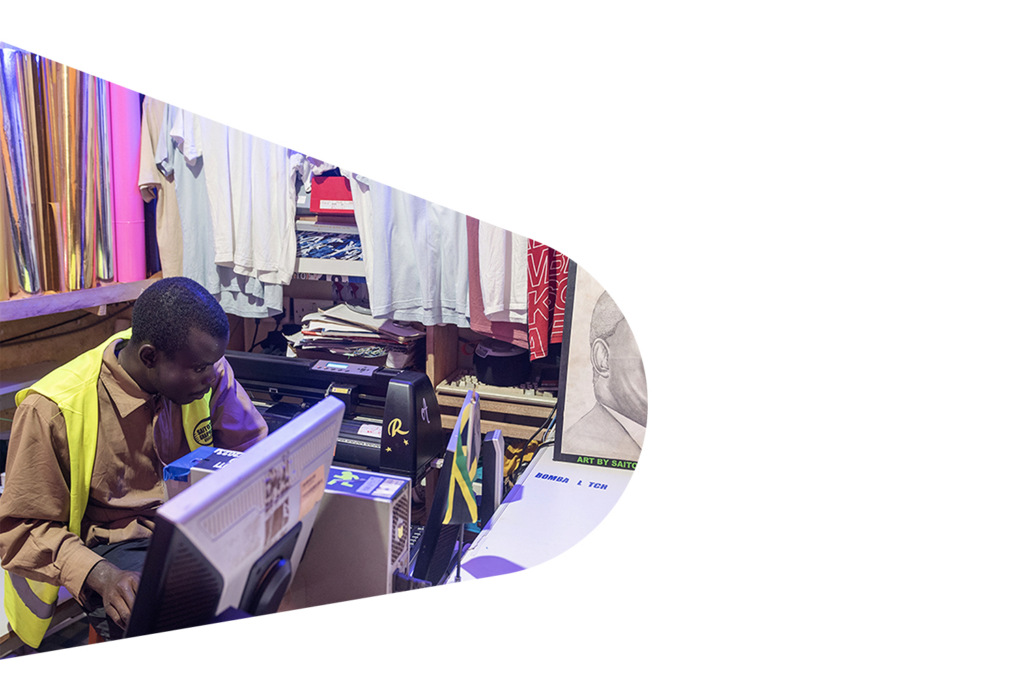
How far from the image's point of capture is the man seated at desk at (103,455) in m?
1.02

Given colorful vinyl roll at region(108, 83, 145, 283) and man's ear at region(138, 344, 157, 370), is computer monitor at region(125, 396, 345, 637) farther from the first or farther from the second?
colorful vinyl roll at region(108, 83, 145, 283)

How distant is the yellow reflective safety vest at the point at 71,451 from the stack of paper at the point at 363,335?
42 centimetres

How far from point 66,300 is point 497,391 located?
0.92 metres

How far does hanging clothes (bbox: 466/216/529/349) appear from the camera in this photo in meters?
1.22

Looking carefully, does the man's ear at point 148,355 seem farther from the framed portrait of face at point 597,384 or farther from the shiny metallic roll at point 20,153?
the framed portrait of face at point 597,384

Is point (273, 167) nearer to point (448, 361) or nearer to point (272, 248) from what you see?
point (272, 248)

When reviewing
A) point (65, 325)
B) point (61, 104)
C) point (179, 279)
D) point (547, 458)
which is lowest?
point (547, 458)

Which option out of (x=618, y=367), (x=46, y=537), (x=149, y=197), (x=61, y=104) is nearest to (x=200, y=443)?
(x=46, y=537)

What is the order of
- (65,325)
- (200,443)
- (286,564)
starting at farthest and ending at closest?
(65,325) → (200,443) → (286,564)

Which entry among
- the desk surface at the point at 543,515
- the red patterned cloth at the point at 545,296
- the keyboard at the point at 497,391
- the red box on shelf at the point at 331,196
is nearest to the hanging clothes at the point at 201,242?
the red box on shelf at the point at 331,196

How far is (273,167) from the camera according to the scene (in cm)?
121

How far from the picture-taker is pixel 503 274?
1267mm

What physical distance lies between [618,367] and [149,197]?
1041 millimetres

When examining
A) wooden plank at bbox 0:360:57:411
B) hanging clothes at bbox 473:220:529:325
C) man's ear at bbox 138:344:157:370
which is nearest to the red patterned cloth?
hanging clothes at bbox 473:220:529:325
